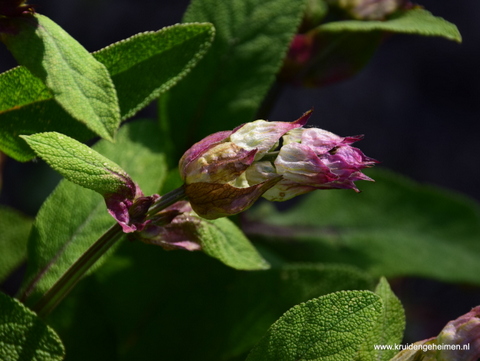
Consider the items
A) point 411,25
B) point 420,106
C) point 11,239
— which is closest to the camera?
point 411,25

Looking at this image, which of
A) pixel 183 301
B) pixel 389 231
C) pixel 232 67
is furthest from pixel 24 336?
pixel 389 231

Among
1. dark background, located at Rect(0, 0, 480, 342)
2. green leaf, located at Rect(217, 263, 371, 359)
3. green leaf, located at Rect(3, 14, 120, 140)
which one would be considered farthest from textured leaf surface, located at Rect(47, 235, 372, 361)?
dark background, located at Rect(0, 0, 480, 342)

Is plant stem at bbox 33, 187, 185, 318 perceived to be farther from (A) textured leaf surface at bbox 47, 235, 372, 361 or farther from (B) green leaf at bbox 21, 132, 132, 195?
(A) textured leaf surface at bbox 47, 235, 372, 361

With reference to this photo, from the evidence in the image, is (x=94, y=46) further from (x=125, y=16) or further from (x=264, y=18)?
(x=264, y=18)

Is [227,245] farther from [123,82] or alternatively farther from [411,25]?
[411,25]

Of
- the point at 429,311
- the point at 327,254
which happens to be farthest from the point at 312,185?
the point at 429,311

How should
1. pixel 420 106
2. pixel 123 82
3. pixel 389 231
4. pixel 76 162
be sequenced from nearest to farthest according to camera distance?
1. pixel 76 162
2. pixel 123 82
3. pixel 389 231
4. pixel 420 106
